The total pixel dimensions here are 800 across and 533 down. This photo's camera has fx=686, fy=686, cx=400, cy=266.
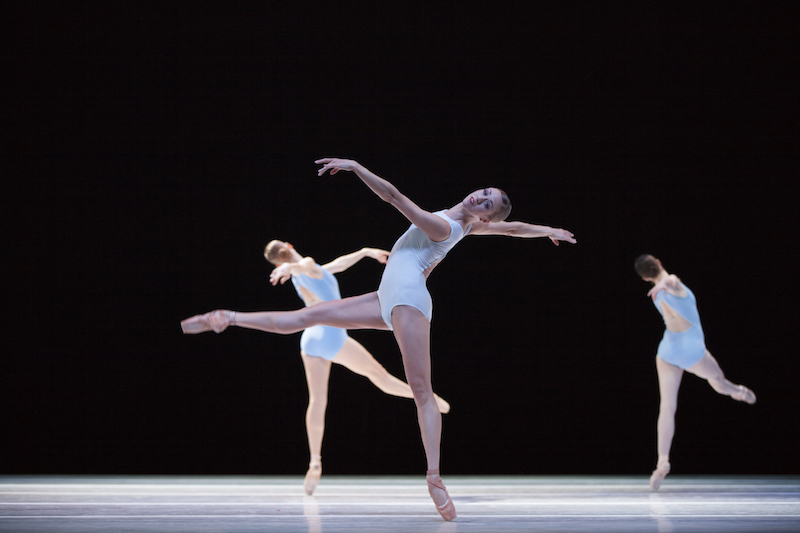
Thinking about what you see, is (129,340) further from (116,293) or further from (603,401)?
(603,401)

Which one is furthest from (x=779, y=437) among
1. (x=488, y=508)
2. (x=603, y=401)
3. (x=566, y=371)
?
(x=488, y=508)

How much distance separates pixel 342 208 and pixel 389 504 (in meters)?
2.46

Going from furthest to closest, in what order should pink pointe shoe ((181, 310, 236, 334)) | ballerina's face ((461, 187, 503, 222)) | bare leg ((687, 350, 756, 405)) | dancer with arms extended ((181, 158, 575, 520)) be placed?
bare leg ((687, 350, 756, 405)), ballerina's face ((461, 187, 503, 222)), pink pointe shoe ((181, 310, 236, 334)), dancer with arms extended ((181, 158, 575, 520))

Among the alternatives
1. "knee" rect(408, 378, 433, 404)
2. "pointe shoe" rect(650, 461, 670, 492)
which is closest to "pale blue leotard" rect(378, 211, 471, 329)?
"knee" rect(408, 378, 433, 404)

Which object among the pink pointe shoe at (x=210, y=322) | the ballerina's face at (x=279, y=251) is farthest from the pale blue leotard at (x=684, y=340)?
the pink pointe shoe at (x=210, y=322)

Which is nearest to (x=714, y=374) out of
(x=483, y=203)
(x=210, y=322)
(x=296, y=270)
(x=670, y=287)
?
(x=670, y=287)

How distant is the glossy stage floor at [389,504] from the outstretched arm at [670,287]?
1100mm

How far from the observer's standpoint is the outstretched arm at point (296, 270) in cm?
353

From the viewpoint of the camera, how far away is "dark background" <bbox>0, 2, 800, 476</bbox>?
506 centimetres

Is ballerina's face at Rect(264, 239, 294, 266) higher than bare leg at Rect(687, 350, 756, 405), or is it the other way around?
ballerina's face at Rect(264, 239, 294, 266)

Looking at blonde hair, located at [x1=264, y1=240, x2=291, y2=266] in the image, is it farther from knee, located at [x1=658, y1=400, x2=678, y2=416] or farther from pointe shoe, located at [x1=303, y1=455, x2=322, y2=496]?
knee, located at [x1=658, y1=400, x2=678, y2=416]

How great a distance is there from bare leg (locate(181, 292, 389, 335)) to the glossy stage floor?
743 mm

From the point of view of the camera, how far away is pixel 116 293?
16.8ft

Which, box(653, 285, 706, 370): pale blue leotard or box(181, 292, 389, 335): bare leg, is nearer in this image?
box(181, 292, 389, 335): bare leg
